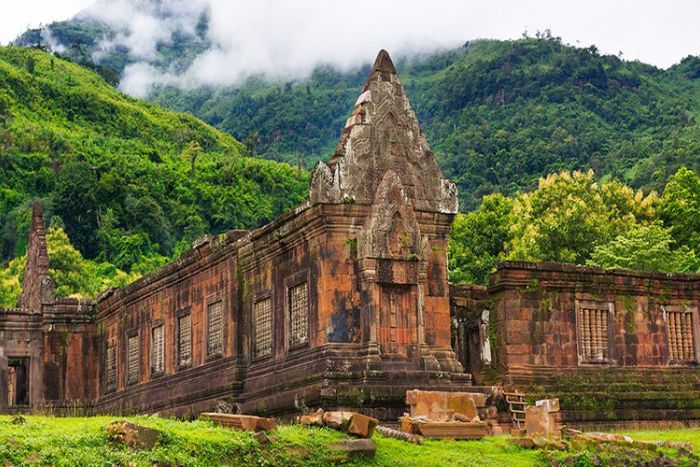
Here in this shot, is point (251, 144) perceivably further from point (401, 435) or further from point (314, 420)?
point (314, 420)

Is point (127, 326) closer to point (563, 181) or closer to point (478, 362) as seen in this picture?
point (478, 362)

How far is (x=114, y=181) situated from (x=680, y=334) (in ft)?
228

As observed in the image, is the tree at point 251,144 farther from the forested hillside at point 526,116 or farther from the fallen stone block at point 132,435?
the fallen stone block at point 132,435

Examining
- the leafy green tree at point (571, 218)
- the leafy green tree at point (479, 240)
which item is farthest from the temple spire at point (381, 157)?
the leafy green tree at point (479, 240)

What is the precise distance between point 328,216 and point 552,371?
6.76 m

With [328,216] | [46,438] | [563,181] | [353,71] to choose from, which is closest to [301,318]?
[328,216]

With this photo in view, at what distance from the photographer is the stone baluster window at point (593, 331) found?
99.1ft

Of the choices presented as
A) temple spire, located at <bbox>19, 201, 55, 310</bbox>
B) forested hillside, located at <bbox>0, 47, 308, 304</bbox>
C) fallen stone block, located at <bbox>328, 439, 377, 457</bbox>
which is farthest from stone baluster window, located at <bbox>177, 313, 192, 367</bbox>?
forested hillside, located at <bbox>0, 47, 308, 304</bbox>

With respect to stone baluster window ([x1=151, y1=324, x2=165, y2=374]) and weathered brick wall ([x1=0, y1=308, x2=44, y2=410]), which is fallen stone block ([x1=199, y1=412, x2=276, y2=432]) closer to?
stone baluster window ([x1=151, y1=324, x2=165, y2=374])

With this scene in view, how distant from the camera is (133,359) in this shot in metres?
36.0

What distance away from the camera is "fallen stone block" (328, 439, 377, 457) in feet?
63.1

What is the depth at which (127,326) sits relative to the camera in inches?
1435

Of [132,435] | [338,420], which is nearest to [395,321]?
[338,420]

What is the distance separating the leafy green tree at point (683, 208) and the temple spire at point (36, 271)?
898 inches
